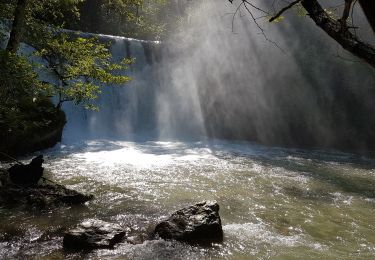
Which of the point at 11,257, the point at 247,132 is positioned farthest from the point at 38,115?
the point at 247,132

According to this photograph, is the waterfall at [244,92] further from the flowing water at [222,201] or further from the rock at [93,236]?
the rock at [93,236]

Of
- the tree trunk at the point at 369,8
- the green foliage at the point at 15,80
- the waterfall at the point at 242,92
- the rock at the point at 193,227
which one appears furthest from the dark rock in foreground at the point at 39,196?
the waterfall at the point at 242,92

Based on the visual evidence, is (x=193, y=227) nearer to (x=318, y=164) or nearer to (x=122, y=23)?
(x=318, y=164)

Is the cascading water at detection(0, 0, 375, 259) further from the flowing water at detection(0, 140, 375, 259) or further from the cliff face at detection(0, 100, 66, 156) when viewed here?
the cliff face at detection(0, 100, 66, 156)

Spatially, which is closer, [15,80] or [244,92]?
[15,80]

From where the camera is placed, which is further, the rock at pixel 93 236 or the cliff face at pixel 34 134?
the cliff face at pixel 34 134

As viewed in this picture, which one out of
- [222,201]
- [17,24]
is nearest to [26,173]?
[17,24]

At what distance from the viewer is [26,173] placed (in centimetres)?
1138

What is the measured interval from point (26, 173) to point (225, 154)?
11.3m

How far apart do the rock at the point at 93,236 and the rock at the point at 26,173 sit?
4412 millimetres

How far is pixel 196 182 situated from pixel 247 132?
1574 centimetres

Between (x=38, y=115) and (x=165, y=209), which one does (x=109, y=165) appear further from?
(x=165, y=209)

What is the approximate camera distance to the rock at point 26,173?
11180 millimetres

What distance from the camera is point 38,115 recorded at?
17672mm
